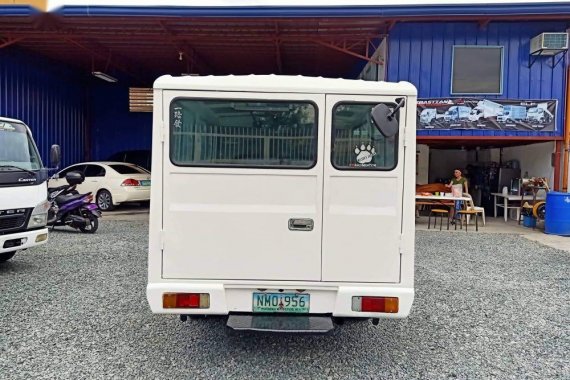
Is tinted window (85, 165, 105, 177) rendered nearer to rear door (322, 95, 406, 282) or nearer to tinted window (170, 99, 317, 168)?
tinted window (170, 99, 317, 168)

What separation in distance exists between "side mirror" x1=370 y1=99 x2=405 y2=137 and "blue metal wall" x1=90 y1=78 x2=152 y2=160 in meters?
14.9

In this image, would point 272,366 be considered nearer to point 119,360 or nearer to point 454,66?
point 119,360

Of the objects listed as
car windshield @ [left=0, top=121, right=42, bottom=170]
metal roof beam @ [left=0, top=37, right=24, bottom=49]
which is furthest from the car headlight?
metal roof beam @ [left=0, top=37, right=24, bottom=49]

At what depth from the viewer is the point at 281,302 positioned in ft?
10.8

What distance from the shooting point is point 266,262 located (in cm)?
325

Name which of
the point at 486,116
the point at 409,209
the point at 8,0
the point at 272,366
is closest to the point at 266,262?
the point at 272,366

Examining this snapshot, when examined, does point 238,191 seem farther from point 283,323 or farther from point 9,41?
point 9,41

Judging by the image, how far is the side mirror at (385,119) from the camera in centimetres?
314

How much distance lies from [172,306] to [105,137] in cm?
1523

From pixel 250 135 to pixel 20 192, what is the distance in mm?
3772

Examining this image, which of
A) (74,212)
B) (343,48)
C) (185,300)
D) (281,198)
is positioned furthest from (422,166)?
(185,300)

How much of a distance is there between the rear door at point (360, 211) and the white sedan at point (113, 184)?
1032 centimetres

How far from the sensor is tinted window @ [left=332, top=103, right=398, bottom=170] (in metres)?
3.26

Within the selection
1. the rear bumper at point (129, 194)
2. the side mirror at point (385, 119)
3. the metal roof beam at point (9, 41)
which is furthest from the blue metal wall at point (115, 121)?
the side mirror at point (385, 119)
